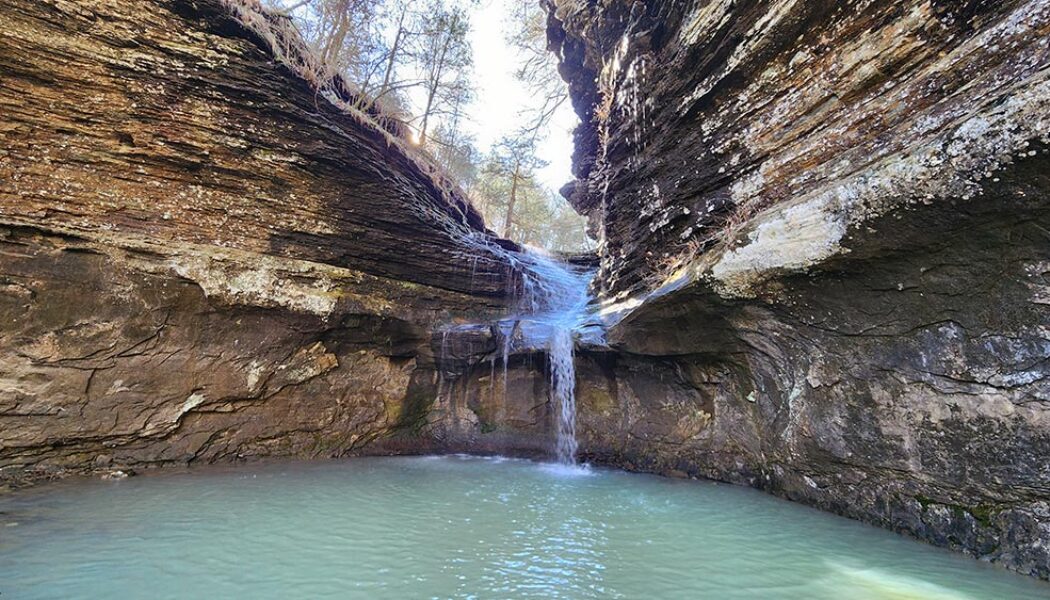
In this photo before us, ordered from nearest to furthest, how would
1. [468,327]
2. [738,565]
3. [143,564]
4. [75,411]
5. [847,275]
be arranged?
1. [143,564]
2. [738,565]
3. [847,275]
4. [75,411]
5. [468,327]

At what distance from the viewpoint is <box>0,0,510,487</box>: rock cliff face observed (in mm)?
5293

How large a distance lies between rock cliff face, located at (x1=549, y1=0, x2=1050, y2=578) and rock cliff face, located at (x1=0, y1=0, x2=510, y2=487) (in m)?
4.30

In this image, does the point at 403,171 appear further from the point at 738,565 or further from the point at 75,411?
the point at 738,565

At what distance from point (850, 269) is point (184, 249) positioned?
26.0 ft

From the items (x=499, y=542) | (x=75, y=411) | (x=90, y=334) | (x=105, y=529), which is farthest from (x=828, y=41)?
(x=75, y=411)

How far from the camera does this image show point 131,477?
5508 millimetres

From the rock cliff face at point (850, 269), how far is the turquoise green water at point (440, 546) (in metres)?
0.74

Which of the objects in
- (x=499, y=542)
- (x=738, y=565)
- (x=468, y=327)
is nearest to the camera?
(x=738, y=565)

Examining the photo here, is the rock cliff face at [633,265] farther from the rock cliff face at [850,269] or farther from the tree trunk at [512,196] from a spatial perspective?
the tree trunk at [512,196]

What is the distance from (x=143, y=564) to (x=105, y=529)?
3.46ft

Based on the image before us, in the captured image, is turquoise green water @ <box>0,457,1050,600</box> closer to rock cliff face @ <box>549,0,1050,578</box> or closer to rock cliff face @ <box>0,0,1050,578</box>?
rock cliff face @ <box>549,0,1050,578</box>

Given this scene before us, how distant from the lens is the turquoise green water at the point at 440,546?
2.99 metres

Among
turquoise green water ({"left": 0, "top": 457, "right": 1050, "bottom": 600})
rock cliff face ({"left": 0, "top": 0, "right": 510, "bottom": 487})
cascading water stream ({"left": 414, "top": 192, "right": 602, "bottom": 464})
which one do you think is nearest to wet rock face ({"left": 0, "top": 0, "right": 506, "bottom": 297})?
rock cliff face ({"left": 0, "top": 0, "right": 510, "bottom": 487})

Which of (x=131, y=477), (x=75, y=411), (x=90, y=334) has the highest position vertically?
(x=90, y=334)
